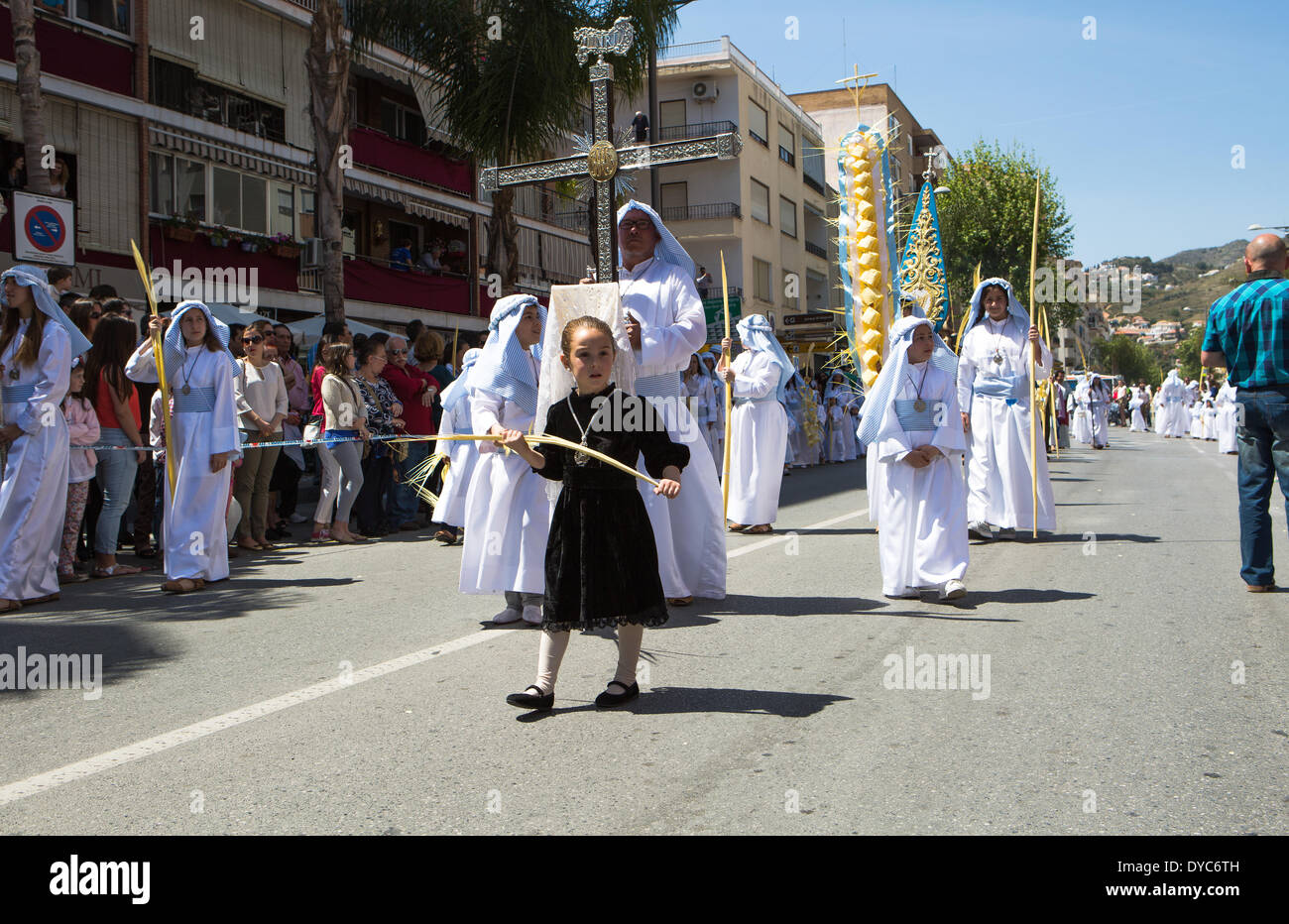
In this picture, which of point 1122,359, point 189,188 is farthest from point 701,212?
point 1122,359

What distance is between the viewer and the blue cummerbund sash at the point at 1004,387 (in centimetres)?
1109

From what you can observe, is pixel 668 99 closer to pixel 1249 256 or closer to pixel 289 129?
pixel 289 129

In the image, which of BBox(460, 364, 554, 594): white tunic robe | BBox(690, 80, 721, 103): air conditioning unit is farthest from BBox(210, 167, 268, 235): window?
BBox(690, 80, 721, 103): air conditioning unit

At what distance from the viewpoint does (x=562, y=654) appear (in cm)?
505

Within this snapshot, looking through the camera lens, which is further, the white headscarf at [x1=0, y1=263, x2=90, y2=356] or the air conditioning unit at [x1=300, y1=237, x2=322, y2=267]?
the air conditioning unit at [x1=300, y1=237, x2=322, y2=267]

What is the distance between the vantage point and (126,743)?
4703 mm

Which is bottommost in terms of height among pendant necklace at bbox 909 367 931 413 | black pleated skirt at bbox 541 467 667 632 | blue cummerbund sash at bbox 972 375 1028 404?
black pleated skirt at bbox 541 467 667 632

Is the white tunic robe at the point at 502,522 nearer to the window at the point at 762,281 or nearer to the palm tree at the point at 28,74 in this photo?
the palm tree at the point at 28,74

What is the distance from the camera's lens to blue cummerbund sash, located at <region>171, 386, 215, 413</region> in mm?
8953

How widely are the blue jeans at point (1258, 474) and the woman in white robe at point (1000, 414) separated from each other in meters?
3.04

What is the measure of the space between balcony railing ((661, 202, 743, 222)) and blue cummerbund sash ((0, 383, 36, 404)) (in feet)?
132

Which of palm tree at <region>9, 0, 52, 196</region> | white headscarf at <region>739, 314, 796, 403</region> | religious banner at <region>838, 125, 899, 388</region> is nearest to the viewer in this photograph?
religious banner at <region>838, 125, 899, 388</region>

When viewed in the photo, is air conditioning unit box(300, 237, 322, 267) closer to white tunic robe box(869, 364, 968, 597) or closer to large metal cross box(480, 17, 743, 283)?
large metal cross box(480, 17, 743, 283)
